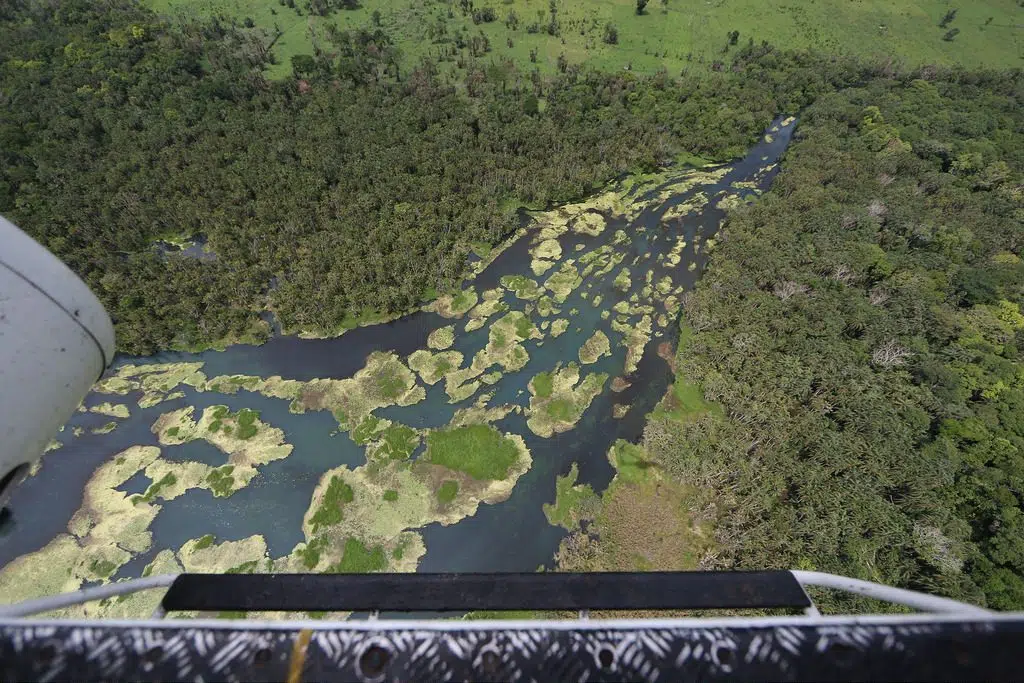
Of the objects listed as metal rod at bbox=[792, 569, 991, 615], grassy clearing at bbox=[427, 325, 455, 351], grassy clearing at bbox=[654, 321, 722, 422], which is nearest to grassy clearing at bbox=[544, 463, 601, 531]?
grassy clearing at bbox=[654, 321, 722, 422]

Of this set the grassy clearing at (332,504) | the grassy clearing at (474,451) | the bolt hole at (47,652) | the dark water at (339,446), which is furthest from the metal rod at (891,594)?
the grassy clearing at (332,504)

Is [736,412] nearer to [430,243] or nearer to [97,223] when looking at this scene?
[430,243]

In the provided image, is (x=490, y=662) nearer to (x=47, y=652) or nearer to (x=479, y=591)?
(x=479, y=591)

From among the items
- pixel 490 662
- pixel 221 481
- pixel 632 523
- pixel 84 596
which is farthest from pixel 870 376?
pixel 221 481

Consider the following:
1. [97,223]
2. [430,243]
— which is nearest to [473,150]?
[430,243]

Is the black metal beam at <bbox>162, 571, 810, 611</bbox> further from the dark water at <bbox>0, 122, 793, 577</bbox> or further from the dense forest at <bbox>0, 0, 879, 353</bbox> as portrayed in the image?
the dense forest at <bbox>0, 0, 879, 353</bbox>
